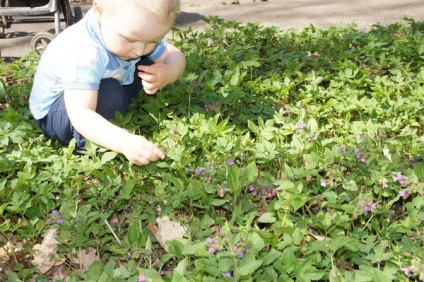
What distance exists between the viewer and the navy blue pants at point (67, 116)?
3.06 m

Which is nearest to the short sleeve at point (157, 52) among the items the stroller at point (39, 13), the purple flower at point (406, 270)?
the stroller at point (39, 13)

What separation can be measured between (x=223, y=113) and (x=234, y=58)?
2.80ft

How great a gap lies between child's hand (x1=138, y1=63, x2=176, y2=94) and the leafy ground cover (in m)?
0.15

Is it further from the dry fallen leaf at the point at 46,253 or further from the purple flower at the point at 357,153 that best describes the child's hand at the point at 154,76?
the purple flower at the point at 357,153

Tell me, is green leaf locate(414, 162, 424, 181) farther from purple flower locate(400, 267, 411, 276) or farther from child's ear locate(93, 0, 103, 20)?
child's ear locate(93, 0, 103, 20)

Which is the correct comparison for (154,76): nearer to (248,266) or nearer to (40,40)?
(248,266)

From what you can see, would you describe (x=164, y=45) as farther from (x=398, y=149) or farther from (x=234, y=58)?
(x=398, y=149)

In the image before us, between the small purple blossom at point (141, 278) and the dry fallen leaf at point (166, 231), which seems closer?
the small purple blossom at point (141, 278)

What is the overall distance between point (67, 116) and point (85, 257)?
2.87ft

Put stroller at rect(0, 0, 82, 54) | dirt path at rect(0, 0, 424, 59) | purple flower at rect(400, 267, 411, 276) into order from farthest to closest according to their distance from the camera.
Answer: dirt path at rect(0, 0, 424, 59)
stroller at rect(0, 0, 82, 54)
purple flower at rect(400, 267, 411, 276)

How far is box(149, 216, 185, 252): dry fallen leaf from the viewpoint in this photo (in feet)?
8.05

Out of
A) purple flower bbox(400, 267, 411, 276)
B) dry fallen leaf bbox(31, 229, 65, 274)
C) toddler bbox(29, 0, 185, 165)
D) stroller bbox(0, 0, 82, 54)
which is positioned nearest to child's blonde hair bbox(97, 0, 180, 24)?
toddler bbox(29, 0, 185, 165)

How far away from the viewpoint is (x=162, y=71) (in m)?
3.17

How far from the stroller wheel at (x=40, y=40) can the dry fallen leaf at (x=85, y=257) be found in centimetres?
261
